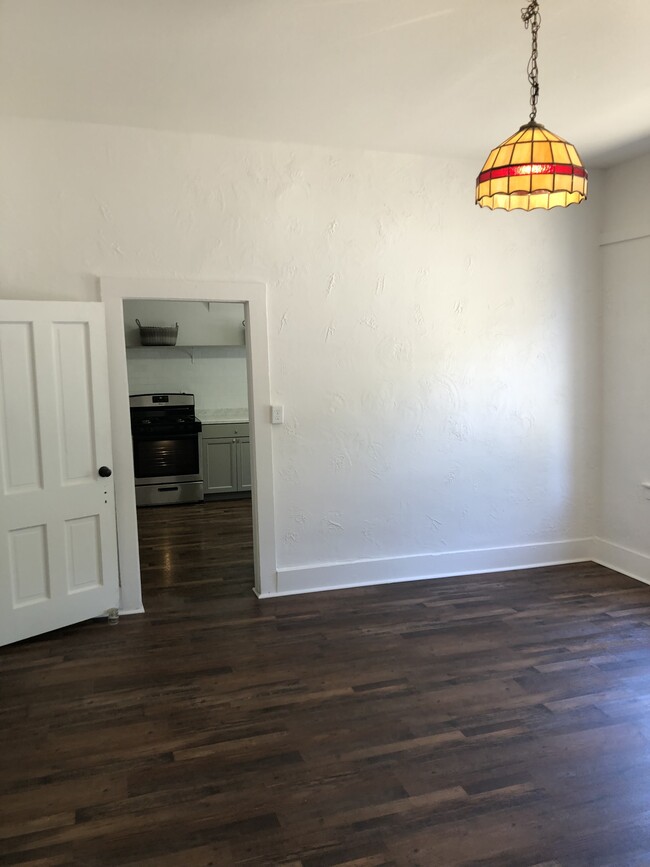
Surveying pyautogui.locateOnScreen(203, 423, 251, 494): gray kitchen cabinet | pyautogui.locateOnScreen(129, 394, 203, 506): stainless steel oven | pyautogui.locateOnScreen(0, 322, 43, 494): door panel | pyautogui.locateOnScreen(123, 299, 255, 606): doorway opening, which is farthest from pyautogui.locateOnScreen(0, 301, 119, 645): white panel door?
pyautogui.locateOnScreen(203, 423, 251, 494): gray kitchen cabinet

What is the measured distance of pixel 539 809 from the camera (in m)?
2.19

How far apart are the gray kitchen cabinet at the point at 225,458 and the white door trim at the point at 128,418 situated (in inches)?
124

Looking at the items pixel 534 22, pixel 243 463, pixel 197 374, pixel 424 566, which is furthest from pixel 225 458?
pixel 534 22

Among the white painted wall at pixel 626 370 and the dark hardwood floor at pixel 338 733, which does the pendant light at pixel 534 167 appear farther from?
the white painted wall at pixel 626 370

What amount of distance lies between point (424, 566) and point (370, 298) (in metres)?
1.97

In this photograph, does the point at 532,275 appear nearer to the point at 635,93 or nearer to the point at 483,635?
the point at 635,93

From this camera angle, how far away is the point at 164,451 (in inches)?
277

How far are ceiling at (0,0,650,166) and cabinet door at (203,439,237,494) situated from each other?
402 centimetres

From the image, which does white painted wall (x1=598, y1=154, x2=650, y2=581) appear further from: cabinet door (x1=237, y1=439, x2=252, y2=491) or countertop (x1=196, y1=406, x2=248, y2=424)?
countertop (x1=196, y1=406, x2=248, y2=424)

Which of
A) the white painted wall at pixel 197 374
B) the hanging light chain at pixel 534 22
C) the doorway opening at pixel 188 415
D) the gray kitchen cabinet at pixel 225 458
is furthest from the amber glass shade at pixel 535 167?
the white painted wall at pixel 197 374

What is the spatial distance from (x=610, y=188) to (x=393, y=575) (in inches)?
130

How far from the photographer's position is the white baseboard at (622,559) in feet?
14.7

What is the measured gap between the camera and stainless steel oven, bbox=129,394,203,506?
23.0 feet

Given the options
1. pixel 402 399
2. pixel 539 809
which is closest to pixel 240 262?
pixel 402 399
